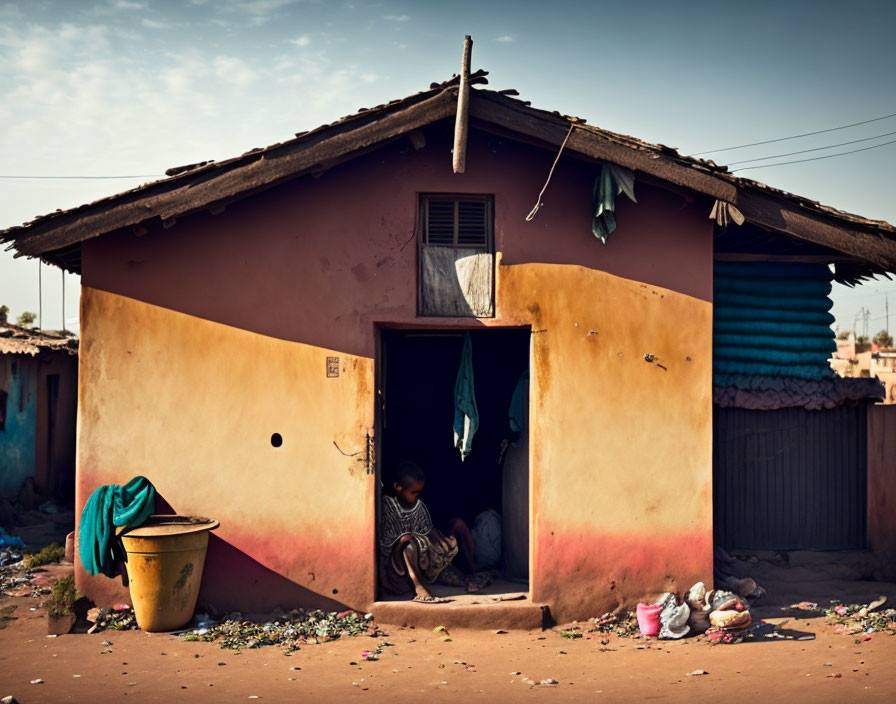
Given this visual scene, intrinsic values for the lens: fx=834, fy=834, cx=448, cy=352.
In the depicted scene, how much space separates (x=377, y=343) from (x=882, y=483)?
556cm

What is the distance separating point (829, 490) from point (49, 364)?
13.2 meters

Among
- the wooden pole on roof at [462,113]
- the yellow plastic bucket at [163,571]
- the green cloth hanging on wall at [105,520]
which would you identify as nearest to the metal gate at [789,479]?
the wooden pole on roof at [462,113]

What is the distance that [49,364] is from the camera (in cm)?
1537

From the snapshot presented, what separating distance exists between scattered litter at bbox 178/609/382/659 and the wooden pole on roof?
4343 mm

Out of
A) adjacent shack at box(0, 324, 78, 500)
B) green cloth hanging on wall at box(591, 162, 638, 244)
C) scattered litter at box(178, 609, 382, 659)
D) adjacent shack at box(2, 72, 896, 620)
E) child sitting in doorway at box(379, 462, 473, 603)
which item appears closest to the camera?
scattered litter at box(178, 609, 382, 659)

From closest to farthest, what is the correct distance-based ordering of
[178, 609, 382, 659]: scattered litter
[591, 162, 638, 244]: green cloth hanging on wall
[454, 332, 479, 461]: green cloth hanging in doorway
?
1. [178, 609, 382, 659]: scattered litter
2. [591, 162, 638, 244]: green cloth hanging on wall
3. [454, 332, 479, 461]: green cloth hanging in doorway

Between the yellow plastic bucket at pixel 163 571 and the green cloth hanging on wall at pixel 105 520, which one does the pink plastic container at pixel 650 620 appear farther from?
the green cloth hanging on wall at pixel 105 520

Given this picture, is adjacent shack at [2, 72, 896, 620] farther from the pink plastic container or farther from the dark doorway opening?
the dark doorway opening

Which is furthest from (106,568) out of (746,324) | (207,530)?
(746,324)

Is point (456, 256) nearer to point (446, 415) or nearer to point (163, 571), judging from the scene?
point (446, 415)

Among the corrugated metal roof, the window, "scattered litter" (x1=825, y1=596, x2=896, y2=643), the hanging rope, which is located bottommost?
"scattered litter" (x1=825, y1=596, x2=896, y2=643)

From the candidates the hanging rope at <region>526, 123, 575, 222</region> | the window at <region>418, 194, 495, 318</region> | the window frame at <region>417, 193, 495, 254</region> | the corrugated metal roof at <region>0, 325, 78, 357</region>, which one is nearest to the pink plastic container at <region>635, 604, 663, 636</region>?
the window at <region>418, 194, 495, 318</region>

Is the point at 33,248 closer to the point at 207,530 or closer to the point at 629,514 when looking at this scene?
the point at 207,530

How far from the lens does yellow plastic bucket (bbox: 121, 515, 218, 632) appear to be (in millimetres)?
7469
